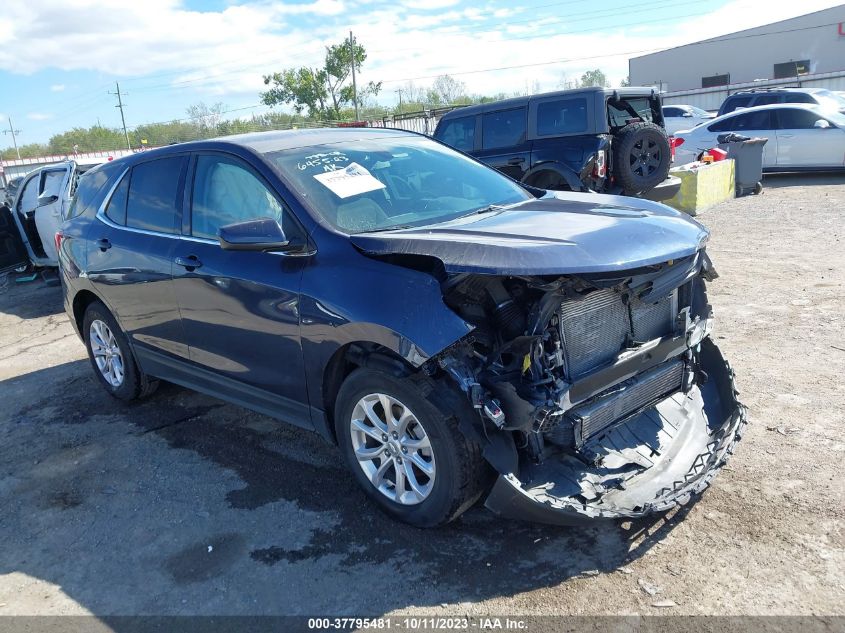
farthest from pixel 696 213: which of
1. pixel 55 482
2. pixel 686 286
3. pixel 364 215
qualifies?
pixel 55 482

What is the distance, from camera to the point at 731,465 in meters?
3.77

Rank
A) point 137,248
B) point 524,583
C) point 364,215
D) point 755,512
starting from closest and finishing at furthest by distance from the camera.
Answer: point 524,583 → point 755,512 → point 364,215 → point 137,248

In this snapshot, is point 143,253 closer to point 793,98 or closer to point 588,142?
point 588,142

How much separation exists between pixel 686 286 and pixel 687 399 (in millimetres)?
623

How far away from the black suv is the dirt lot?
171 inches

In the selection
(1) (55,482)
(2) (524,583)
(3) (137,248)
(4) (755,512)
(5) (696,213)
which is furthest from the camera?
(5) (696,213)

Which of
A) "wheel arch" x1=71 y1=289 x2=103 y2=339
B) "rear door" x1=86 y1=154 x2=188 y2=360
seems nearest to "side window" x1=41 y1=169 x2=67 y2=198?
"wheel arch" x1=71 y1=289 x2=103 y2=339

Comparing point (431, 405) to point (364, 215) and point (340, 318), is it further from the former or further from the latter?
point (364, 215)

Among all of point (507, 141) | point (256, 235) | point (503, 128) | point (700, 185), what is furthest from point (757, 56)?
point (256, 235)

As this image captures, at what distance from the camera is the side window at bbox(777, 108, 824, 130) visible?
14.1 metres

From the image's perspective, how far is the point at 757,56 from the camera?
4850 cm

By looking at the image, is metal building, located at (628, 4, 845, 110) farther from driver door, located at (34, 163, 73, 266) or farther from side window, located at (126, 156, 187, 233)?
side window, located at (126, 156, 187, 233)

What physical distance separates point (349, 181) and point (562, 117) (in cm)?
658

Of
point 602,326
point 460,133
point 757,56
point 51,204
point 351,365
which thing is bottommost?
point 351,365
